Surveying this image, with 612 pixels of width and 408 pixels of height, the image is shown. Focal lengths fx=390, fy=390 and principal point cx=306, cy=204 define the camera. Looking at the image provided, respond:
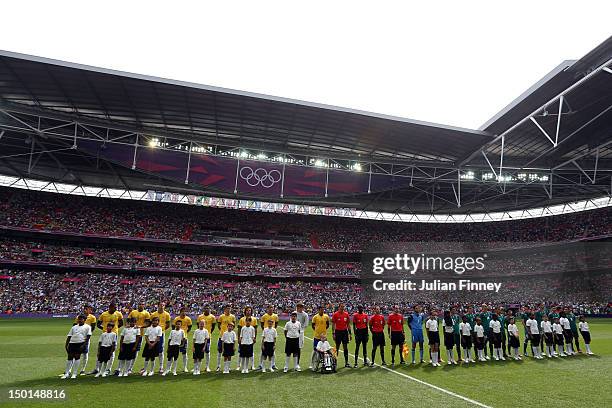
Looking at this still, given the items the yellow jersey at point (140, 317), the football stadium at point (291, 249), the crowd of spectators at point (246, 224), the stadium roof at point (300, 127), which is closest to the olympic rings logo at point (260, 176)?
the football stadium at point (291, 249)

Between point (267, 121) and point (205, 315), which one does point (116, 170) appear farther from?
point (205, 315)

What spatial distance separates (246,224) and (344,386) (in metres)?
38.9

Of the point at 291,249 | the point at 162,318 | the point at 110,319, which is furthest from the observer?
the point at 291,249

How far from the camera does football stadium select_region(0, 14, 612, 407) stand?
10.5 metres

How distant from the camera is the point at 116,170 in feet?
136

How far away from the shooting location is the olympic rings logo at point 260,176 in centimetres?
3432

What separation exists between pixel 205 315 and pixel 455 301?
33.1 metres

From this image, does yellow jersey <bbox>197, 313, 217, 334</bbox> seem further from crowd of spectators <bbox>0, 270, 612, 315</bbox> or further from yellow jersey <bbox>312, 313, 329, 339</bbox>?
crowd of spectators <bbox>0, 270, 612, 315</bbox>

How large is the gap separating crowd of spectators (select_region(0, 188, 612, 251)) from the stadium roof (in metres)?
3.88

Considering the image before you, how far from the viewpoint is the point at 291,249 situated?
44.6 metres

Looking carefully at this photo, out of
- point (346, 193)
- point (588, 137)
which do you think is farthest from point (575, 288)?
point (346, 193)
